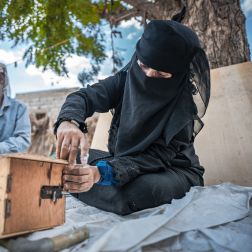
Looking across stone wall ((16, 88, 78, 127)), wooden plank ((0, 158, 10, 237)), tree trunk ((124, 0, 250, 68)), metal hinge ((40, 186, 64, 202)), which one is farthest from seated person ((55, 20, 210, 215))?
stone wall ((16, 88, 78, 127))

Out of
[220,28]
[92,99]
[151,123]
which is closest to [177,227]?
[151,123]

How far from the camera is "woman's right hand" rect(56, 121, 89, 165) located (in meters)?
1.22

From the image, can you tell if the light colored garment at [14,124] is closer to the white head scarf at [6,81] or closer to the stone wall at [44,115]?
the white head scarf at [6,81]

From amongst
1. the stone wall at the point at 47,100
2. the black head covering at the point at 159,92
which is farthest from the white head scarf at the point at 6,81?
the stone wall at the point at 47,100

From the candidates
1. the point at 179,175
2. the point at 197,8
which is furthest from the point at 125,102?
the point at 197,8

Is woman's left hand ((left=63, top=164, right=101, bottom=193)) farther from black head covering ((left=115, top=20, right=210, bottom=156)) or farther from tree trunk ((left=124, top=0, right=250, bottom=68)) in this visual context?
tree trunk ((left=124, top=0, right=250, bottom=68))

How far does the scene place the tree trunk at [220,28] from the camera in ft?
9.53

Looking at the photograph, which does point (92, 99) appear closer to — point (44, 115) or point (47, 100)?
point (44, 115)

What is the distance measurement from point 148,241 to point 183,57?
3.56ft

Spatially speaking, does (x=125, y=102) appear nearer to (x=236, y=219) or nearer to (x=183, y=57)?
(x=183, y=57)

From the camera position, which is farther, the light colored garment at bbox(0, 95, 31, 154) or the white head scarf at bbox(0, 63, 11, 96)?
the white head scarf at bbox(0, 63, 11, 96)

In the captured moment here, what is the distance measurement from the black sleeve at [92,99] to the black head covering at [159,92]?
0.68ft

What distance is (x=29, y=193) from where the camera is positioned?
987mm

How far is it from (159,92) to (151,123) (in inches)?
7.6
